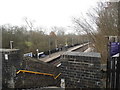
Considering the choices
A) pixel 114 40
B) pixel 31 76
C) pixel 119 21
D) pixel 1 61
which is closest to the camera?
pixel 114 40

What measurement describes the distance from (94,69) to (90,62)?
6.4 inches

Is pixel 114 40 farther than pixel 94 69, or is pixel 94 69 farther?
pixel 114 40

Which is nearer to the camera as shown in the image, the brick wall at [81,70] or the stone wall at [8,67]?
the brick wall at [81,70]

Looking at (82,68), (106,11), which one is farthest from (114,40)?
(106,11)

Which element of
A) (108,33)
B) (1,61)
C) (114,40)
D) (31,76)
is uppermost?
(108,33)

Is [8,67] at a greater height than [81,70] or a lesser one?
lesser

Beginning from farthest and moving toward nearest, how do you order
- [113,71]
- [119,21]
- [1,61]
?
[1,61] → [119,21] → [113,71]

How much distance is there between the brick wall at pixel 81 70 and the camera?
1.99m

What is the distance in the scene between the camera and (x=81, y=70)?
2.10 meters

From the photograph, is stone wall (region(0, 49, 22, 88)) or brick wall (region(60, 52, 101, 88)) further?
stone wall (region(0, 49, 22, 88))

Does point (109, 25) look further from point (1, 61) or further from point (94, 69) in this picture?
point (1, 61)

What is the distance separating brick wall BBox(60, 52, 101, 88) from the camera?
1988 mm

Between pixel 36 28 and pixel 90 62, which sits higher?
pixel 36 28

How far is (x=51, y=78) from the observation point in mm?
6547
